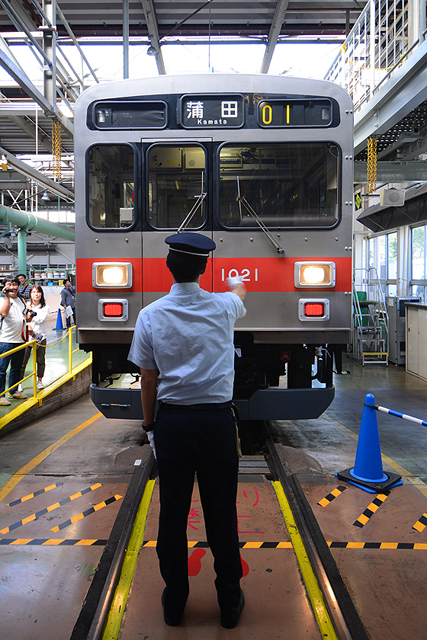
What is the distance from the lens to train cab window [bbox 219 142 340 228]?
168 inches

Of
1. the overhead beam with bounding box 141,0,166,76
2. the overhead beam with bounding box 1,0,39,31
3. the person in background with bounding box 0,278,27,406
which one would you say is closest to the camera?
the person in background with bounding box 0,278,27,406

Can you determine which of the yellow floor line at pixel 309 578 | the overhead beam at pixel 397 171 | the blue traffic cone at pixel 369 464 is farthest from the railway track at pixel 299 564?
the overhead beam at pixel 397 171

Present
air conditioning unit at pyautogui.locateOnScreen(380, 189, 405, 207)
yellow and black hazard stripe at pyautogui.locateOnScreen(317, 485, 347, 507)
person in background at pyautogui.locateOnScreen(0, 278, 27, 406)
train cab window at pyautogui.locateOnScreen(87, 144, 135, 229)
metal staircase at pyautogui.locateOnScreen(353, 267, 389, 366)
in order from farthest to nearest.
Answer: metal staircase at pyautogui.locateOnScreen(353, 267, 389, 366) < air conditioning unit at pyautogui.locateOnScreen(380, 189, 405, 207) < person in background at pyautogui.locateOnScreen(0, 278, 27, 406) < train cab window at pyautogui.locateOnScreen(87, 144, 135, 229) < yellow and black hazard stripe at pyautogui.locateOnScreen(317, 485, 347, 507)

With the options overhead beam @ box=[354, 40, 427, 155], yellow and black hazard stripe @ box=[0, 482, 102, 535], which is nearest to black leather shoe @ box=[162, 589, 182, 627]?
yellow and black hazard stripe @ box=[0, 482, 102, 535]

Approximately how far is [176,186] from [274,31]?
7.88m

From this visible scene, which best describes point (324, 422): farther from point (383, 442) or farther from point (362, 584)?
point (362, 584)

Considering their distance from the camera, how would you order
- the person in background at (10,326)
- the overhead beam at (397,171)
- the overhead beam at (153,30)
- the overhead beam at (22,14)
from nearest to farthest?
the person in background at (10,326)
the overhead beam at (22,14)
the overhead beam at (153,30)
the overhead beam at (397,171)

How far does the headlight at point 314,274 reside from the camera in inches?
167

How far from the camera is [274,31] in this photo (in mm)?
9992

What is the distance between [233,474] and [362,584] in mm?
1280

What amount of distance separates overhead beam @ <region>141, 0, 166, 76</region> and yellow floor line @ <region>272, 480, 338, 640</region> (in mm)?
9735

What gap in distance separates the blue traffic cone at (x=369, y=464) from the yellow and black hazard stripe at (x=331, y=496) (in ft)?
0.56

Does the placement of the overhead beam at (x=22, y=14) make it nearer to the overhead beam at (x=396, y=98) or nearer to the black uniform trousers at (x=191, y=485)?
the overhead beam at (x=396, y=98)

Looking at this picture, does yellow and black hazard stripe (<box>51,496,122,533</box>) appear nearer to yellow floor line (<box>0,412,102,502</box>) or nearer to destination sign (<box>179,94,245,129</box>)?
yellow floor line (<box>0,412,102,502</box>)
